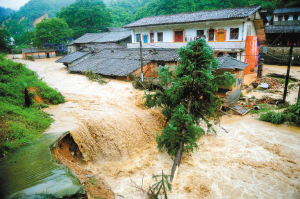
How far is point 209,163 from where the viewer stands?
8922 millimetres

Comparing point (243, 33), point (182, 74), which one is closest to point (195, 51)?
point (182, 74)

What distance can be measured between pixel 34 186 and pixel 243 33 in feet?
70.8

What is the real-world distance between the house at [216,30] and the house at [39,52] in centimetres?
2415

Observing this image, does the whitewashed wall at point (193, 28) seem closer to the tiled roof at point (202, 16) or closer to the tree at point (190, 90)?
the tiled roof at point (202, 16)

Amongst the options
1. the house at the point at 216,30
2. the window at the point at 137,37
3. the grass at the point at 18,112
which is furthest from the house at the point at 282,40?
the grass at the point at 18,112

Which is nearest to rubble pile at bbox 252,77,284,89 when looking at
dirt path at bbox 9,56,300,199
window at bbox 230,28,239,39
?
window at bbox 230,28,239,39

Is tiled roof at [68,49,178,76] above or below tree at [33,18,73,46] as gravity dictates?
below

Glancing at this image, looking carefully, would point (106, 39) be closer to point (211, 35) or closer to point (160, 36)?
point (160, 36)

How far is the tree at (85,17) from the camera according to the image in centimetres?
4294

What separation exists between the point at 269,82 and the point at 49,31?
3995 centimetres

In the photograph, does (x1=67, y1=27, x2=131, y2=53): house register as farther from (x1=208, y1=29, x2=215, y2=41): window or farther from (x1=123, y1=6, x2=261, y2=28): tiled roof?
(x1=208, y1=29, x2=215, y2=41): window

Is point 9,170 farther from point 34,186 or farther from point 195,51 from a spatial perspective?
point 195,51

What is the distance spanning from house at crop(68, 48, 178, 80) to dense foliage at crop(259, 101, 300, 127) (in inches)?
392

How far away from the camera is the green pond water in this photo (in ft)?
15.3
